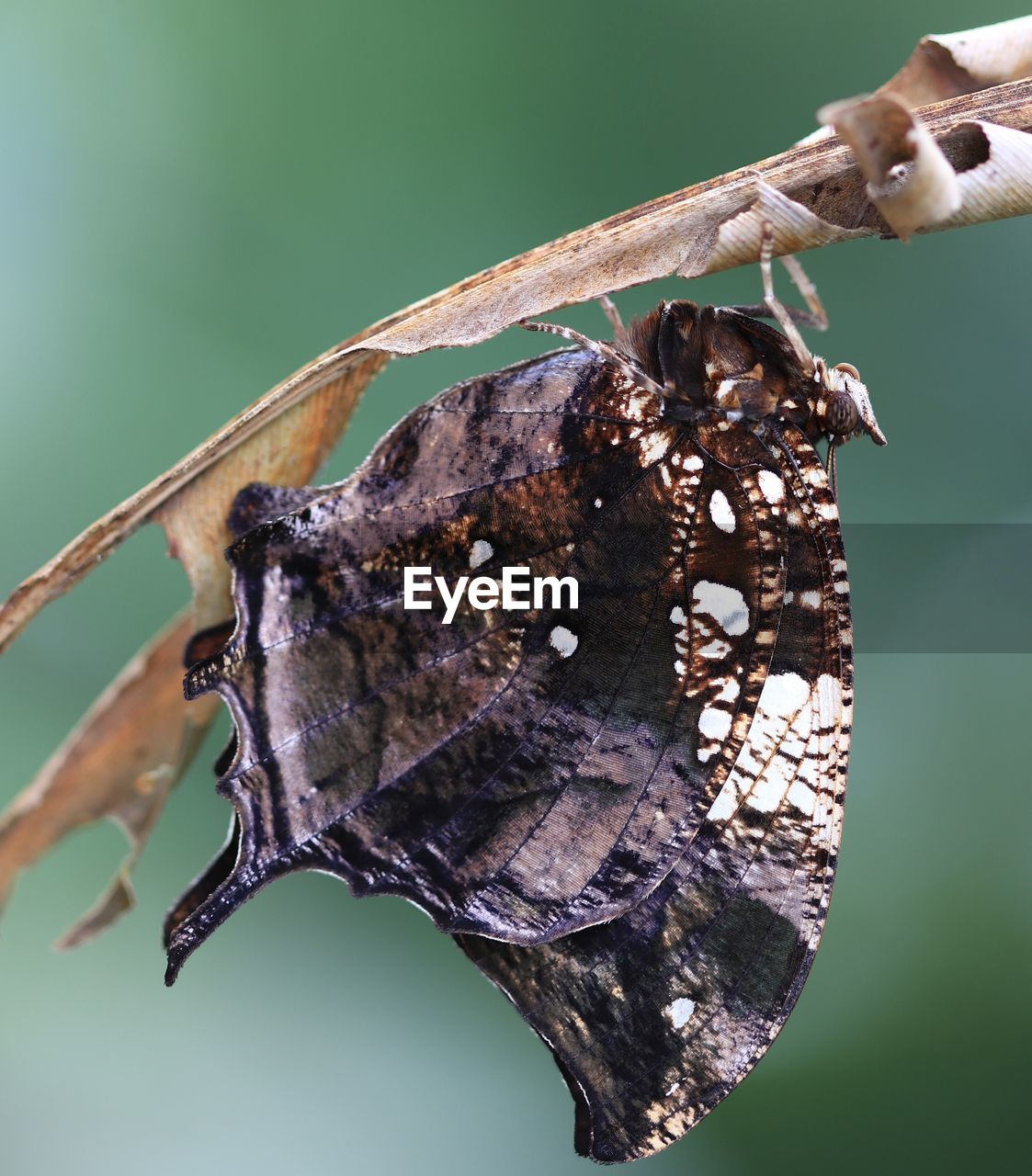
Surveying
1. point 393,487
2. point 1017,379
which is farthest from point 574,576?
point 1017,379

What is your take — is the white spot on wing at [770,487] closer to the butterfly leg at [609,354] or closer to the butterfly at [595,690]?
the butterfly at [595,690]

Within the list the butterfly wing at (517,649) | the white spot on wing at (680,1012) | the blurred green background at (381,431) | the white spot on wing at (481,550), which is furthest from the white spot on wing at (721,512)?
the blurred green background at (381,431)

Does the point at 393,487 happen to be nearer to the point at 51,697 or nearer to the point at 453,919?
the point at 453,919

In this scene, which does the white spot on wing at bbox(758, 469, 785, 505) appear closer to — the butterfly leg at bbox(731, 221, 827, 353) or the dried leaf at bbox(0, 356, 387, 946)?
the butterfly leg at bbox(731, 221, 827, 353)

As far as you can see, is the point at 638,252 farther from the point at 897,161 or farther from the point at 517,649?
the point at 517,649

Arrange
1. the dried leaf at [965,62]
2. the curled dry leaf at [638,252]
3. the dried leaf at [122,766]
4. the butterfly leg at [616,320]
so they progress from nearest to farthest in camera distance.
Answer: the curled dry leaf at [638,252] < the dried leaf at [965,62] < the butterfly leg at [616,320] < the dried leaf at [122,766]

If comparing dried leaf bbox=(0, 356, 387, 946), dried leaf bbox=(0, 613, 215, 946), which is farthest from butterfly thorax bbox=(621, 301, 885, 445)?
dried leaf bbox=(0, 613, 215, 946)

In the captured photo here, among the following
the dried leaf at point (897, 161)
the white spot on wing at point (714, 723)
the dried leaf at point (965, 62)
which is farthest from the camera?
the white spot on wing at point (714, 723)

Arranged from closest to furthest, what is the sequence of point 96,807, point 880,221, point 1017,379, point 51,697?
point 880,221
point 96,807
point 51,697
point 1017,379
